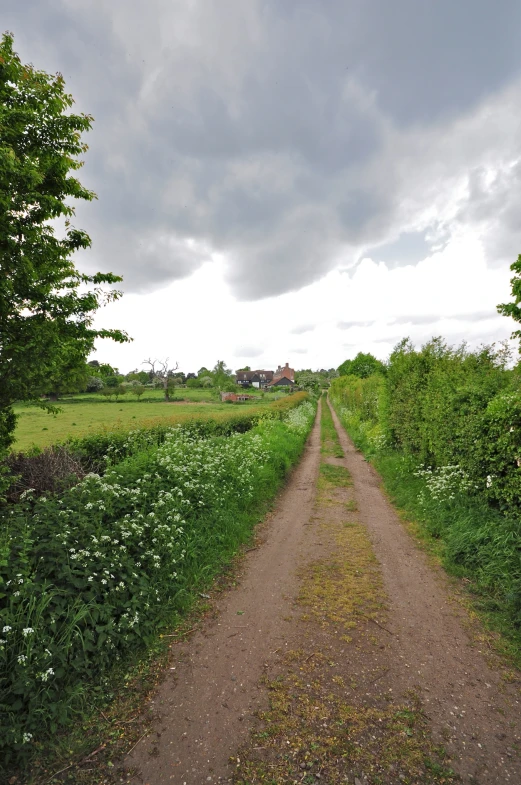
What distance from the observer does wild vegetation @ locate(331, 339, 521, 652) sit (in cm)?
484

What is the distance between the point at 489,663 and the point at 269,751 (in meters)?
2.45

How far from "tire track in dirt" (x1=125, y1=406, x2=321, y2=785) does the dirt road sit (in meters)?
0.01

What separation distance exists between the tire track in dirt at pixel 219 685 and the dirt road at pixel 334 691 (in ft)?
0.04

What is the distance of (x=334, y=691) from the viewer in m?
3.18

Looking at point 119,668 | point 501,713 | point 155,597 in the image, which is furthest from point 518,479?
point 119,668

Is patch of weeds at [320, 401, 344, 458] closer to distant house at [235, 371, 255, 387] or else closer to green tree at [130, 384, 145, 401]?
green tree at [130, 384, 145, 401]

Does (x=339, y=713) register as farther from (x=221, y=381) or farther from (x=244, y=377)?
(x=244, y=377)

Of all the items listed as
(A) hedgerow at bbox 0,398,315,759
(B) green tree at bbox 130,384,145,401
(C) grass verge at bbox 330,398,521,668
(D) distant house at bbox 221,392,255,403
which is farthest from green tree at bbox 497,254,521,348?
(B) green tree at bbox 130,384,145,401

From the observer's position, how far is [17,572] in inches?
→ 129

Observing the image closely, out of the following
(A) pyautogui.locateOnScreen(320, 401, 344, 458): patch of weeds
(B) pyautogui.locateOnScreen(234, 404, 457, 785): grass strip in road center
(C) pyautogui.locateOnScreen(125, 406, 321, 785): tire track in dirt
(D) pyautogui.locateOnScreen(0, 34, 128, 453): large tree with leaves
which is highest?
(D) pyautogui.locateOnScreen(0, 34, 128, 453): large tree with leaves

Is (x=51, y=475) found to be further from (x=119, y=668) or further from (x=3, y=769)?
(x=3, y=769)

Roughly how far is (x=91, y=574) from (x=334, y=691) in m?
2.75

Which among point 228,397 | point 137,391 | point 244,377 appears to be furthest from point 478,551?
point 244,377

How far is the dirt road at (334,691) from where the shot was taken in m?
2.57
